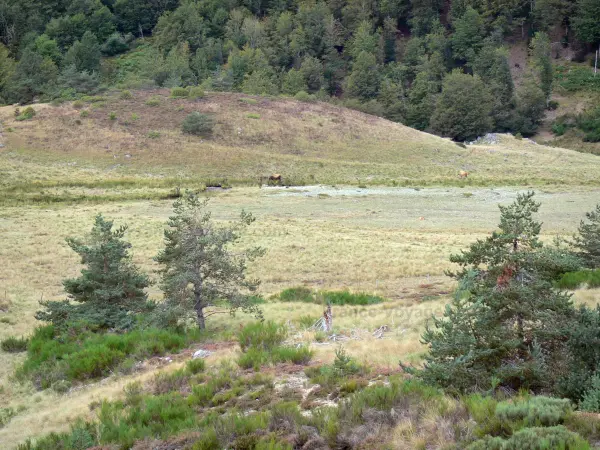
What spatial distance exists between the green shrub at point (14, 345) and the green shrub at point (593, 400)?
11187 millimetres

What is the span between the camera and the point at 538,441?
4.67m

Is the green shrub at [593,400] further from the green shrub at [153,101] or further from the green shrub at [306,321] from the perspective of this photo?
the green shrub at [153,101]

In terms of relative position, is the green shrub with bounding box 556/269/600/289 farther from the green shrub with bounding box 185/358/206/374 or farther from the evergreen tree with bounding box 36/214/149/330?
the evergreen tree with bounding box 36/214/149/330

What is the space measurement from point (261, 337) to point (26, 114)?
5780cm

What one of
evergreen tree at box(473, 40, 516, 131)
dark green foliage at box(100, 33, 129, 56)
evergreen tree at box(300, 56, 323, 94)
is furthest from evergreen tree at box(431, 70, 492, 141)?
dark green foliage at box(100, 33, 129, 56)

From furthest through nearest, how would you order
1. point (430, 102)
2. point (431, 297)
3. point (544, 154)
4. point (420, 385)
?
1. point (430, 102)
2. point (544, 154)
3. point (431, 297)
4. point (420, 385)

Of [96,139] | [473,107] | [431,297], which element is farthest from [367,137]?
[431,297]

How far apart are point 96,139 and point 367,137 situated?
89.9 ft

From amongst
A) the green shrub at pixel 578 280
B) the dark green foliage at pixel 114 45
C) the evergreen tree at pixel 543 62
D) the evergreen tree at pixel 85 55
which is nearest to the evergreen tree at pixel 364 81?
the evergreen tree at pixel 543 62

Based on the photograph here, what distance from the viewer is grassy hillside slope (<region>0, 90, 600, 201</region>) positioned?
4859 cm

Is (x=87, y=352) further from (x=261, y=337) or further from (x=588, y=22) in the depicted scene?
(x=588, y=22)

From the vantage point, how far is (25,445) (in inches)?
288

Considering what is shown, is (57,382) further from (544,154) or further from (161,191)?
(544,154)

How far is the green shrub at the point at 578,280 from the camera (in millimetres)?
12879
